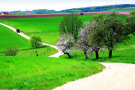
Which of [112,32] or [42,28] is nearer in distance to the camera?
[112,32]

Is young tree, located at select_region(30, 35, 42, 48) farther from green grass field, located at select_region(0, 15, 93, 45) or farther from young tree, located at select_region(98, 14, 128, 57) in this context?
young tree, located at select_region(98, 14, 128, 57)

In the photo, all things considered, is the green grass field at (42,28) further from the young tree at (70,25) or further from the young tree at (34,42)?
the young tree at (70,25)

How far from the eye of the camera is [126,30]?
1396 inches

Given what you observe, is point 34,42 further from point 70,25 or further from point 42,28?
point 42,28

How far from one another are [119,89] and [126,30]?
28.3 meters

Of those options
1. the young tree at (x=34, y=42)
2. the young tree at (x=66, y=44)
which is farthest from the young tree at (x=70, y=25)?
the young tree at (x=66, y=44)

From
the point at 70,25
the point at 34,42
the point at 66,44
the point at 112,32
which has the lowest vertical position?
the point at 34,42

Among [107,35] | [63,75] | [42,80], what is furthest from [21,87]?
[107,35]

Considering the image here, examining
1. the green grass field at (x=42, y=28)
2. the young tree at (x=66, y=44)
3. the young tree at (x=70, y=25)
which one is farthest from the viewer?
the green grass field at (x=42, y=28)

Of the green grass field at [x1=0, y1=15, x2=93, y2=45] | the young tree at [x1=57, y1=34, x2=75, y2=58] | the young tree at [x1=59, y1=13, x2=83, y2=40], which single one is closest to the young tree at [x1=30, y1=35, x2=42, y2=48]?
the green grass field at [x1=0, y1=15, x2=93, y2=45]

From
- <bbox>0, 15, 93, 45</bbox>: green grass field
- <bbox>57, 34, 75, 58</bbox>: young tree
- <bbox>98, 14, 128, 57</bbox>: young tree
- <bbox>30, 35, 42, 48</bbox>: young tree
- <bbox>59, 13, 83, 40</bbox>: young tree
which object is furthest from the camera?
<bbox>0, 15, 93, 45</bbox>: green grass field

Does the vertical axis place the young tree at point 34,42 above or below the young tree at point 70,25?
below

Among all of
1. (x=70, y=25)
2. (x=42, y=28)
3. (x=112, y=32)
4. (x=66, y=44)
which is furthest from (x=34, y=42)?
(x=42, y=28)

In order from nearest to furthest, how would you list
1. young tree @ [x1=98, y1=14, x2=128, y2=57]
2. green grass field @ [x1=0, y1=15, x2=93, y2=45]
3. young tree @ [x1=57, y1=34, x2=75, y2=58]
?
young tree @ [x1=98, y1=14, x2=128, y2=57]
young tree @ [x1=57, y1=34, x2=75, y2=58]
green grass field @ [x1=0, y1=15, x2=93, y2=45]
